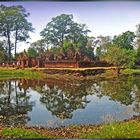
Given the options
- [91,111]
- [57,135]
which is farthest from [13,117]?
[91,111]

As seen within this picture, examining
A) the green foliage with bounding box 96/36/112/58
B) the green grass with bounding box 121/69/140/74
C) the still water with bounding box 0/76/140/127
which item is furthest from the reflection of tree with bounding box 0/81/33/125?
the green grass with bounding box 121/69/140/74

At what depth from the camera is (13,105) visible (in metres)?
5.57

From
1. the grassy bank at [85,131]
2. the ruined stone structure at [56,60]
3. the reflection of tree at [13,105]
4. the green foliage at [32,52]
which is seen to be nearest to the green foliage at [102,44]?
the ruined stone structure at [56,60]

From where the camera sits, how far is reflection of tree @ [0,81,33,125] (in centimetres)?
547

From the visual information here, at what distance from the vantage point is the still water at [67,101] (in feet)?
17.7

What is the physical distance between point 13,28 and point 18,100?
1030 millimetres

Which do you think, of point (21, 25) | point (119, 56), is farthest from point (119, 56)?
point (21, 25)

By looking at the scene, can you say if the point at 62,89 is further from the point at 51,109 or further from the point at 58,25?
the point at 58,25

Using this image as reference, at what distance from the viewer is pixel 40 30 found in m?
5.51

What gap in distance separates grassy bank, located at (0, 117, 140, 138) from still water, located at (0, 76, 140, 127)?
75 mm

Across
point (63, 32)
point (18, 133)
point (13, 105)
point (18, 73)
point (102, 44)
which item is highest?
point (63, 32)

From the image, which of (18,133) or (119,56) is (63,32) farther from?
(18,133)

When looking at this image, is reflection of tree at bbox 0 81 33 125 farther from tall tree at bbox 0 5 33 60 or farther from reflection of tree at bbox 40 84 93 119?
tall tree at bbox 0 5 33 60

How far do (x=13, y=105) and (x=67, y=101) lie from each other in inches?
29.4
